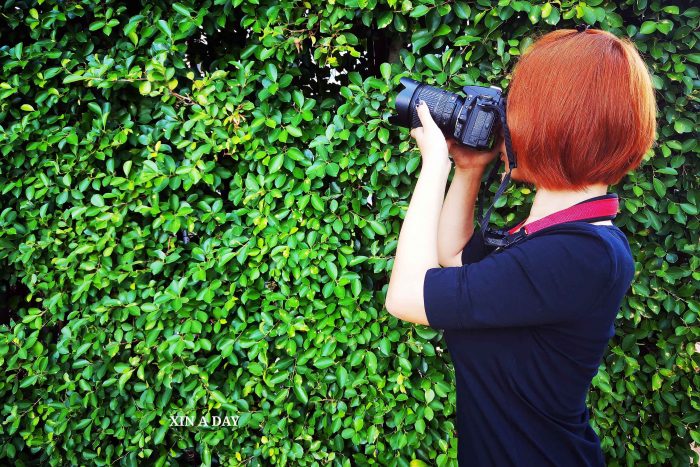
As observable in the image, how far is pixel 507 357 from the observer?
1234 mm

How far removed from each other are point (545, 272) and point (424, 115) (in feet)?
1.85

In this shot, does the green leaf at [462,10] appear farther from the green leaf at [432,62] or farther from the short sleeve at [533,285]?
the short sleeve at [533,285]

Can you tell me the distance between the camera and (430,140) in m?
1.33

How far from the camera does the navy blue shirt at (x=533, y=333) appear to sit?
111 cm

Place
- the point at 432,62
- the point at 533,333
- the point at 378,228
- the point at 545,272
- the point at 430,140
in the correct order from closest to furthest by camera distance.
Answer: the point at 545,272, the point at 533,333, the point at 430,140, the point at 432,62, the point at 378,228

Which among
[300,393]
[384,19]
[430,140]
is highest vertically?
[384,19]

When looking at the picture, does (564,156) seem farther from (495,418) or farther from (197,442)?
(197,442)

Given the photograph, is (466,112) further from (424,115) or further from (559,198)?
(559,198)

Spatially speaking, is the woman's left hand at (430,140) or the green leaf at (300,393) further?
the green leaf at (300,393)

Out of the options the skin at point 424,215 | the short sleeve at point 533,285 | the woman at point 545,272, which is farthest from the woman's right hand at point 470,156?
the short sleeve at point 533,285

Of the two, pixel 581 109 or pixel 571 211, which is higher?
pixel 581 109

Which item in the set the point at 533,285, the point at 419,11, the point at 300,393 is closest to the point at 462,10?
the point at 419,11

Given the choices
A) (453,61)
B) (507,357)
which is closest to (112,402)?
(507,357)

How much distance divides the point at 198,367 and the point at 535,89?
1.83m
